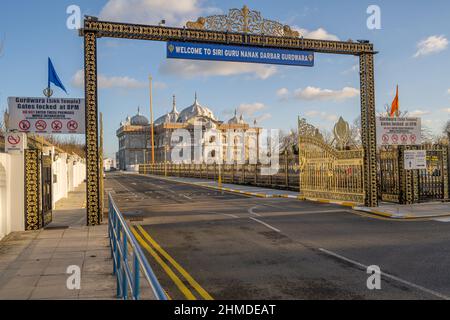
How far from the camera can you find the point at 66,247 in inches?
392

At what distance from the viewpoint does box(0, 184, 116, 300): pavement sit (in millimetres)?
6367

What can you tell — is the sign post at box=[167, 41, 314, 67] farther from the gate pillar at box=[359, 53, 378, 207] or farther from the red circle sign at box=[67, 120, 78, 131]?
the red circle sign at box=[67, 120, 78, 131]

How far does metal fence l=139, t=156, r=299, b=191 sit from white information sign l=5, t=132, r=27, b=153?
1853 centimetres

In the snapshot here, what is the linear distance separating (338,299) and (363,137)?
1274 centimetres

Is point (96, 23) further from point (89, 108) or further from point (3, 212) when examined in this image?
point (3, 212)

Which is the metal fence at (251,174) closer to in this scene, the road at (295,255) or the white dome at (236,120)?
the road at (295,255)

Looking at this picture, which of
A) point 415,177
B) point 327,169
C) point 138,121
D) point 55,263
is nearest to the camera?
point 55,263

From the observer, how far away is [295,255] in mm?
8945

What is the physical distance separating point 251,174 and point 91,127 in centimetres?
2345

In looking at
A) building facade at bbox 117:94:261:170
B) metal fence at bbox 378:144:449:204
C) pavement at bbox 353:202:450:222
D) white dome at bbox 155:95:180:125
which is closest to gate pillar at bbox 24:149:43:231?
pavement at bbox 353:202:450:222

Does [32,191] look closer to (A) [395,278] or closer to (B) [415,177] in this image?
(A) [395,278]

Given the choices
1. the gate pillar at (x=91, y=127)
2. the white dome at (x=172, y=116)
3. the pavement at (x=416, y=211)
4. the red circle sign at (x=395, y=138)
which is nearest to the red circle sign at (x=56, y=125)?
the gate pillar at (x=91, y=127)

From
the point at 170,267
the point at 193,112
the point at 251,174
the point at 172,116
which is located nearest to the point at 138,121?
the point at 172,116

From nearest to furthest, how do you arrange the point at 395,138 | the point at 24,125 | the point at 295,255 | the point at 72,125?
the point at 295,255
the point at 24,125
the point at 72,125
the point at 395,138
